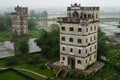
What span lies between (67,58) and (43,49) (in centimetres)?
1236

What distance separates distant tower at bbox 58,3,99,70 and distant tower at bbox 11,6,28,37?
56.1 metres

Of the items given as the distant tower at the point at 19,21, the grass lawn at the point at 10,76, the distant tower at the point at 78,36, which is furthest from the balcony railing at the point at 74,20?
the distant tower at the point at 19,21

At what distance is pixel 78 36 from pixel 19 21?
60.2 meters

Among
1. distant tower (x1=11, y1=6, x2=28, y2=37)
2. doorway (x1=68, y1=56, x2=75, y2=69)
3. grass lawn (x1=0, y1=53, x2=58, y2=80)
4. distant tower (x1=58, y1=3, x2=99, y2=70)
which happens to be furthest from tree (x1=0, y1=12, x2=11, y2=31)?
doorway (x1=68, y1=56, x2=75, y2=69)

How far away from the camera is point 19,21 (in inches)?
4040

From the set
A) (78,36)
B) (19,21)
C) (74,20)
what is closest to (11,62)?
(78,36)

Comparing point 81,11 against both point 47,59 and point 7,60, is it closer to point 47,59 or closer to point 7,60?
point 47,59

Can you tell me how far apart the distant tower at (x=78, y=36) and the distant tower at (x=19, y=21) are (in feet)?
184

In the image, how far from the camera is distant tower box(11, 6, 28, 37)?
335 ft

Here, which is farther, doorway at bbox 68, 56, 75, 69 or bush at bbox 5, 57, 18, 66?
bush at bbox 5, 57, 18, 66

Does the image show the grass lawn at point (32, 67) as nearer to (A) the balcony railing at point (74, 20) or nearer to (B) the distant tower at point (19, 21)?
(A) the balcony railing at point (74, 20)

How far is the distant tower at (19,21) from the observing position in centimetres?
10219

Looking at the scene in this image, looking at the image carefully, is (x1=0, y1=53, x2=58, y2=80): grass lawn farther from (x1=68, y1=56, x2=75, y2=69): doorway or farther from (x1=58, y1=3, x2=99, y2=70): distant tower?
(x1=58, y1=3, x2=99, y2=70): distant tower

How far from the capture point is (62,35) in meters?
50.0
